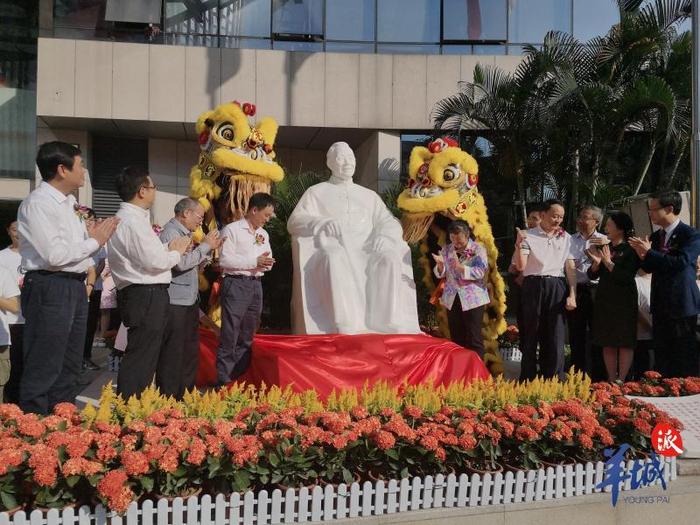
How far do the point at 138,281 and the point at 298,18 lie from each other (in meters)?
9.39

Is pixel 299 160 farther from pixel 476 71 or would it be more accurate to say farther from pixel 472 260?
pixel 472 260

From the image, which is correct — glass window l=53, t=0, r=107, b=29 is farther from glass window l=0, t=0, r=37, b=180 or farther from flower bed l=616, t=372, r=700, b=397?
flower bed l=616, t=372, r=700, b=397

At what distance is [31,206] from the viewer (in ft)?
10.2

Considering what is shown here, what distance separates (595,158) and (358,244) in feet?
18.3

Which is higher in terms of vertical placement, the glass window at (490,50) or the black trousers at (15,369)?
the glass window at (490,50)

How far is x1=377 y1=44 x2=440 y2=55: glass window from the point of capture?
466 inches

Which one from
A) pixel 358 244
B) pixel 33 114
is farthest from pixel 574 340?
pixel 33 114

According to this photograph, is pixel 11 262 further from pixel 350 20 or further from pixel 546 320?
pixel 350 20

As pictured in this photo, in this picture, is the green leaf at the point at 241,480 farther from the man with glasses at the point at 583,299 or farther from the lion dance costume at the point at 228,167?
the man with glasses at the point at 583,299

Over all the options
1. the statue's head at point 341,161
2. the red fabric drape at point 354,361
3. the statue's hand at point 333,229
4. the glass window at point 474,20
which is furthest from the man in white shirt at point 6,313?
the glass window at point 474,20

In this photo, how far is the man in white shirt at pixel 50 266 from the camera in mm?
3086

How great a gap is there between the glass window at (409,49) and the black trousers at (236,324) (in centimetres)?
839

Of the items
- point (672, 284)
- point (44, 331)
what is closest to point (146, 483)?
point (44, 331)
